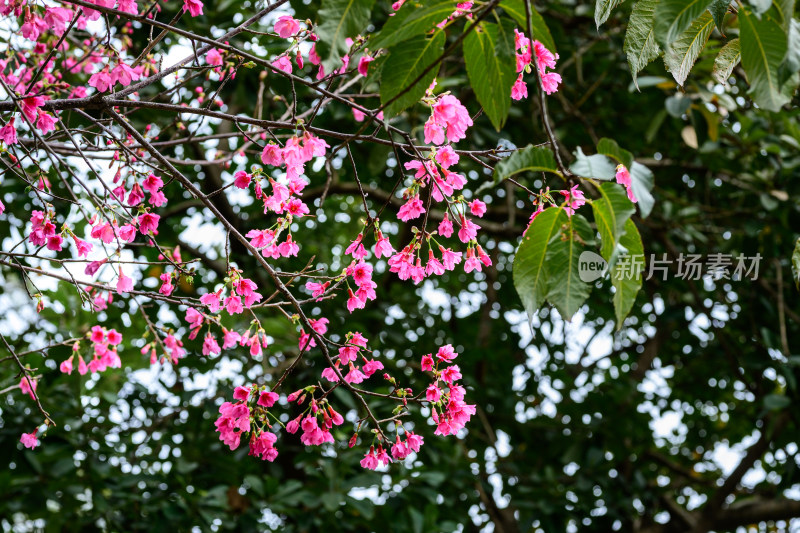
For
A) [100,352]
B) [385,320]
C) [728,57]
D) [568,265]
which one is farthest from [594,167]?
[385,320]

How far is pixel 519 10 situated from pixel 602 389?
9.92 ft

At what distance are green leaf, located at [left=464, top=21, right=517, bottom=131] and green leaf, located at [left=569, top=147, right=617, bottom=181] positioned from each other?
17 cm

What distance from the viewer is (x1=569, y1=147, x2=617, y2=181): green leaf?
29.2 inches

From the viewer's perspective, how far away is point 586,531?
3.36 m

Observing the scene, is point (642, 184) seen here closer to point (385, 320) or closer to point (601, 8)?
point (601, 8)

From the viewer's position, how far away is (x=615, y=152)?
804 mm

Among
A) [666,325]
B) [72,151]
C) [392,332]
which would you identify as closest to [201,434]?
[392,332]

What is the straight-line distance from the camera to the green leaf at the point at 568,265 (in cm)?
89

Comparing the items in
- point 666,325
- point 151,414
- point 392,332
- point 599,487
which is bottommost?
point 599,487

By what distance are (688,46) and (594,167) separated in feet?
1.55

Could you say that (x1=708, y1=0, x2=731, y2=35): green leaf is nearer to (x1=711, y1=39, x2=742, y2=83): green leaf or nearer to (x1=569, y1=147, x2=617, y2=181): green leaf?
(x1=711, y1=39, x2=742, y2=83): green leaf

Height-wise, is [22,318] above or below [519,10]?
above

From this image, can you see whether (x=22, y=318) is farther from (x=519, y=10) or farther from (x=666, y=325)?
(x=519, y=10)

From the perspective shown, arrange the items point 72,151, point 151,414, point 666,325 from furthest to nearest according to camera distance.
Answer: point 666,325 < point 151,414 < point 72,151
